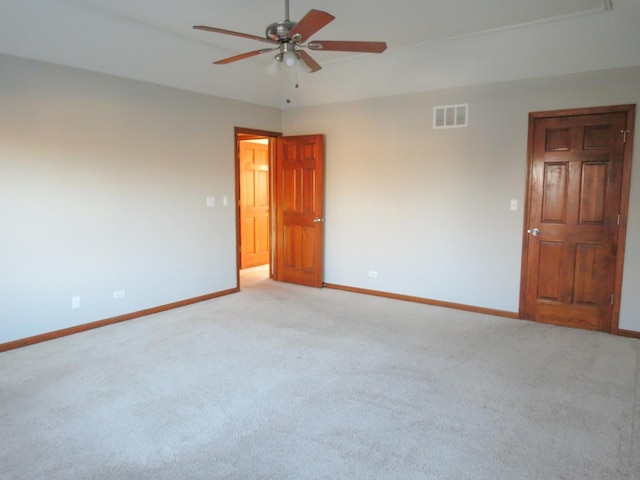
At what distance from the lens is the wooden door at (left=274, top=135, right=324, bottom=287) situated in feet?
19.5

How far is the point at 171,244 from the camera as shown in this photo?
4984 mm

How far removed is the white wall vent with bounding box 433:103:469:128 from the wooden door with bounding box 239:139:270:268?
3.36m

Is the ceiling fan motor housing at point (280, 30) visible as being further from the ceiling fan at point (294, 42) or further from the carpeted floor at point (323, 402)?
the carpeted floor at point (323, 402)

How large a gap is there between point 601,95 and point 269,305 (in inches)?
162

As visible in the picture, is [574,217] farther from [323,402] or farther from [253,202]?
[253,202]

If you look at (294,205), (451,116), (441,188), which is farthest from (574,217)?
(294,205)

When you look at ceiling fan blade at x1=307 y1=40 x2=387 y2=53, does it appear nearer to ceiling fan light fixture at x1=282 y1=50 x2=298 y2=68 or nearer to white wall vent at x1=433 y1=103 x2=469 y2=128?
ceiling fan light fixture at x1=282 y1=50 x2=298 y2=68

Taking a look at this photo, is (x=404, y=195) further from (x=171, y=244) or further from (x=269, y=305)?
(x=171, y=244)

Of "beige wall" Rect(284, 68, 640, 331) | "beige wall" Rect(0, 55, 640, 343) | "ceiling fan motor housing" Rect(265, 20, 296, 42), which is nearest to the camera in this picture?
"ceiling fan motor housing" Rect(265, 20, 296, 42)

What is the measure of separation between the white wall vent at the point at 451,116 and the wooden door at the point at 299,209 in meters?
1.58

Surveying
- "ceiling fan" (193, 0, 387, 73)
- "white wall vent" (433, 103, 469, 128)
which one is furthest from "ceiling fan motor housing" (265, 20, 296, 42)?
"white wall vent" (433, 103, 469, 128)

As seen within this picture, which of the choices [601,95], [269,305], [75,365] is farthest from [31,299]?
[601,95]

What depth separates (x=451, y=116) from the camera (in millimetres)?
4883

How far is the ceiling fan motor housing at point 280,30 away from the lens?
9.27 ft
